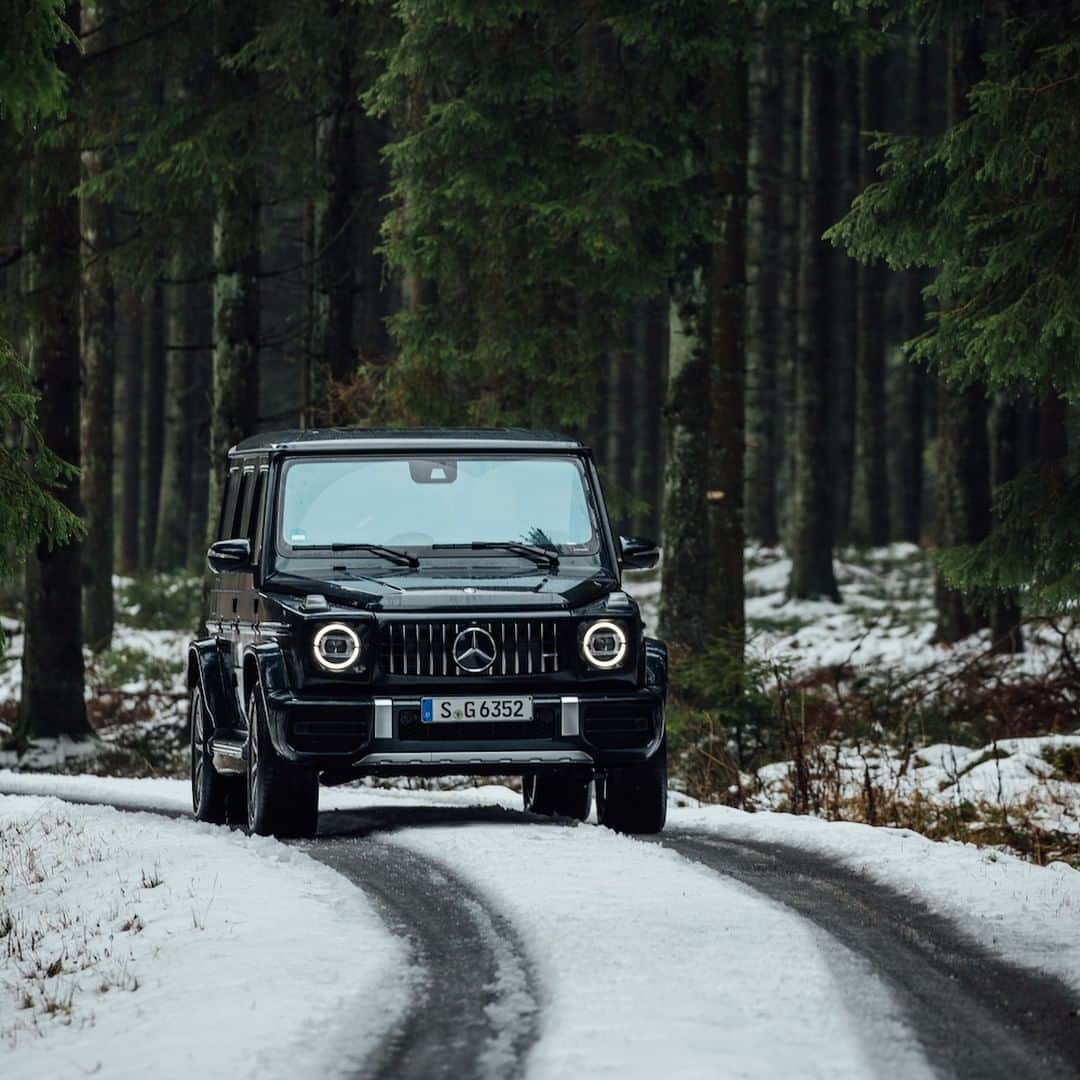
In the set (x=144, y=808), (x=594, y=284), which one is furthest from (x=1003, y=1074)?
(x=594, y=284)

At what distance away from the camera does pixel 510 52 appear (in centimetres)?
1898

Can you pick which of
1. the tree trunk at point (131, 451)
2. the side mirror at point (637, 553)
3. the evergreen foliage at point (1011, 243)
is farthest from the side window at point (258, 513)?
the tree trunk at point (131, 451)

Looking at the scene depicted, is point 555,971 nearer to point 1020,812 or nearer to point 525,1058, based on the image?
point 525,1058

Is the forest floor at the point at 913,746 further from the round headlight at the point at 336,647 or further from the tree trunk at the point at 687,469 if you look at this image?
the round headlight at the point at 336,647

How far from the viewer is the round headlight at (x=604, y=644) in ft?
35.6

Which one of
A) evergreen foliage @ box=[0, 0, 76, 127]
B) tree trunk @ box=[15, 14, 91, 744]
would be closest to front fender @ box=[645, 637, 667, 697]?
evergreen foliage @ box=[0, 0, 76, 127]

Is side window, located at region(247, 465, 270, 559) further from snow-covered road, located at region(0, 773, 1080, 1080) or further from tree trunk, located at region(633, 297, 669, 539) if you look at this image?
tree trunk, located at region(633, 297, 669, 539)

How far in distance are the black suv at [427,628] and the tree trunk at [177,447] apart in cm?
2592

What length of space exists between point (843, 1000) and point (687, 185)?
43.4 ft

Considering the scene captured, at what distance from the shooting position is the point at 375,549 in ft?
37.9

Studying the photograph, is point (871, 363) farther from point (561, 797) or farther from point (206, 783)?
point (206, 783)

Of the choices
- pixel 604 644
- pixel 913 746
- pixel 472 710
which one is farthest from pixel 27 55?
pixel 913 746

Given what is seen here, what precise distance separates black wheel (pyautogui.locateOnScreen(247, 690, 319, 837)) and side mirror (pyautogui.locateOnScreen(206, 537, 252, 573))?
852 millimetres

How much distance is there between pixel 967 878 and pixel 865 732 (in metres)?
7.48
